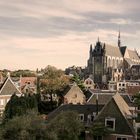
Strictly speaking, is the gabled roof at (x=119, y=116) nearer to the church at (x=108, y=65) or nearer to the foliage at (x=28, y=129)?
the foliage at (x=28, y=129)

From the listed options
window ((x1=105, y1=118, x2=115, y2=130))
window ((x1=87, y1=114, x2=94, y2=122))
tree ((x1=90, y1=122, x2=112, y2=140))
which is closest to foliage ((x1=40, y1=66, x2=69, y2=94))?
window ((x1=87, y1=114, x2=94, y2=122))

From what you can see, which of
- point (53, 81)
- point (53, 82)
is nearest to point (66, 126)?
point (53, 82)

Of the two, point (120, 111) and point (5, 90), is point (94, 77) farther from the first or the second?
point (120, 111)

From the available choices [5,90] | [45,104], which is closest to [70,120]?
[5,90]

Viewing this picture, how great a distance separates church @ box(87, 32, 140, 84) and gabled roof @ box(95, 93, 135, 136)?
120 m

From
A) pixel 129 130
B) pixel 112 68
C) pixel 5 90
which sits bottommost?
pixel 129 130

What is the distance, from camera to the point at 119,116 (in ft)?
144

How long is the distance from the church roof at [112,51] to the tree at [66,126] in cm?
13455

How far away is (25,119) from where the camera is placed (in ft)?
102

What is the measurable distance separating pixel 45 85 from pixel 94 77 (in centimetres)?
8622

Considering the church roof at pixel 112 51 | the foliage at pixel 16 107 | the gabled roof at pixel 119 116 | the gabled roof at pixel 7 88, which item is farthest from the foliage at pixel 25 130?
the church roof at pixel 112 51

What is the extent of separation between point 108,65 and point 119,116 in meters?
133

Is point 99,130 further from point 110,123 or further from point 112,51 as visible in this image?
point 112,51

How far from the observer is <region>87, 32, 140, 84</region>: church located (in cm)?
16962
